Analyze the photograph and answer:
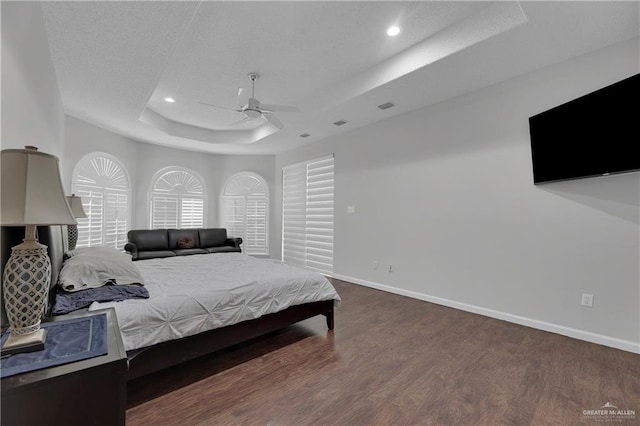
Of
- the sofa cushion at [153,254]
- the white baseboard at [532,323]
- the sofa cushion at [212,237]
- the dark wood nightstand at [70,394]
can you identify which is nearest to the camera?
the dark wood nightstand at [70,394]

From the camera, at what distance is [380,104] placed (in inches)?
157

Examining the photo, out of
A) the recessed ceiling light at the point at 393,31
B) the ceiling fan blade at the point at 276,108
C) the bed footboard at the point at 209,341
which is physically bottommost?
the bed footboard at the point at 209,341

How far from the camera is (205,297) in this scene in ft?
7.21

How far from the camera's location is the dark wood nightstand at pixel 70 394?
0.93 m

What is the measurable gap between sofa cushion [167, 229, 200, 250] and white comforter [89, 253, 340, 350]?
247 cm

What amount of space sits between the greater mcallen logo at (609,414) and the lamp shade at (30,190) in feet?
10.1

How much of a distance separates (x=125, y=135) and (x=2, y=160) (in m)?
5.25

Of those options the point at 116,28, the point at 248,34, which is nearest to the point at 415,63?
the point at 248,34

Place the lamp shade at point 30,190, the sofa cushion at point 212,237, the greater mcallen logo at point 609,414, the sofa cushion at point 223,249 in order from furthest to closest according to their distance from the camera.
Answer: the sofa cushion at point 212,237 < the sofa cushion at point 223,249 < the greater mcallen logo at point 609,414 < the lamp shade at point 30,190

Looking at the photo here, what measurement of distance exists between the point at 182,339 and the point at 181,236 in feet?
14.5

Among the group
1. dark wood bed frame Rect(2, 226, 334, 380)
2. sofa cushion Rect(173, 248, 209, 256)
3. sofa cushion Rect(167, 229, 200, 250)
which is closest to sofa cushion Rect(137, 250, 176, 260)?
sofa cushion Rect(173, 248, 209, 256)

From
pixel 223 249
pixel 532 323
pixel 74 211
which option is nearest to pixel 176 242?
pixel 223 249

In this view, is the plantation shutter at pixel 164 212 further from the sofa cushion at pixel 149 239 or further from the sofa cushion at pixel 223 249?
the sofa cushion at pixel 223 249

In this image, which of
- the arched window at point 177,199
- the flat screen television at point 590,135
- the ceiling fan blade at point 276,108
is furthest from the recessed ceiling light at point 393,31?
the arched window at point 177,199
